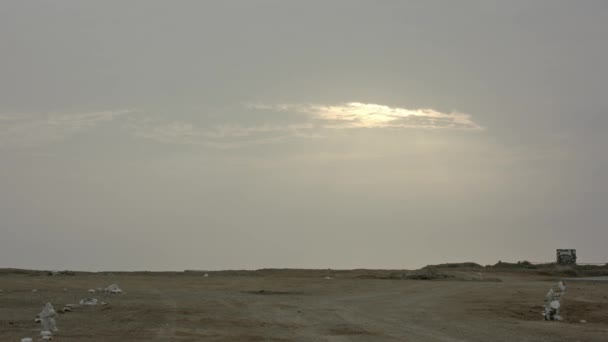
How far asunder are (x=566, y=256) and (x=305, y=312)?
53.2m

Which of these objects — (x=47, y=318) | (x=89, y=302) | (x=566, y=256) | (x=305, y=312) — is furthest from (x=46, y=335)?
(x=566, y=256)

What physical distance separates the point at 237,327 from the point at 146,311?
6.24 metres

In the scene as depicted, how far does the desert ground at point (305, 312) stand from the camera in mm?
21766

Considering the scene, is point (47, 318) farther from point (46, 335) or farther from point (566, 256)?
point (566, 256)

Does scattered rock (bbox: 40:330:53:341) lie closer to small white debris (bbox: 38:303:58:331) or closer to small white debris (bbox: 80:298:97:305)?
small white debris (bbox: 38:303:58:331)

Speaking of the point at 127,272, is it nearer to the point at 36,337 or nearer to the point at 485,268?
the point at 485,268

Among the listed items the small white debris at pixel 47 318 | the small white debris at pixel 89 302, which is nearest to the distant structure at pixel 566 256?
the small white debris at pixel 89 302

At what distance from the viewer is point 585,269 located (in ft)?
222

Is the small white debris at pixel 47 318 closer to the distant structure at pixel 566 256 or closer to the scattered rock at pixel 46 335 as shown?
the scattered rock at pixel 46 335

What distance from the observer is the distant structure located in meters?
74.4

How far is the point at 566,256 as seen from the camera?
75.1m

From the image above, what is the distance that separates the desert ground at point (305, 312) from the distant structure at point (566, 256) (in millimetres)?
32464

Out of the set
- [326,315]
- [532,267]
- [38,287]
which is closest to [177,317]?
[326,315]

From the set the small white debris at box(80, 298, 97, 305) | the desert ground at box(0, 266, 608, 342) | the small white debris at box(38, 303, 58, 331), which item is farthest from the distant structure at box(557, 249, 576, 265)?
the small white debris at box(38, 303, 58, 331)
